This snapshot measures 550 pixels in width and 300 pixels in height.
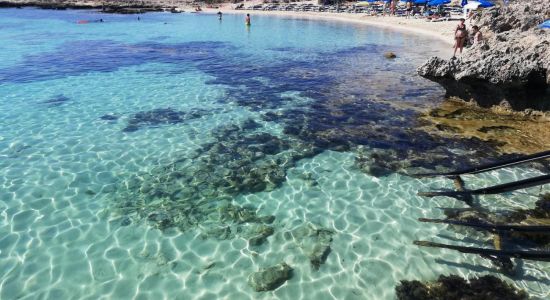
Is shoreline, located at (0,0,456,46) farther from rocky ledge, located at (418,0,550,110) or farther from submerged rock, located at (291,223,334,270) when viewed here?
submerged rock, located at (291,223,334,270)

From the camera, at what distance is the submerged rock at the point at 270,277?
19.8 ft

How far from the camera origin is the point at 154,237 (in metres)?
7.16

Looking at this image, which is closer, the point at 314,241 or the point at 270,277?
the point at 270,277

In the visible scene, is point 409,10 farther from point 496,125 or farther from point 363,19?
point 496,125

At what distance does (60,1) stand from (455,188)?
97125mm

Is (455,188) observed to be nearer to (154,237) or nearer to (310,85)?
(154,237)

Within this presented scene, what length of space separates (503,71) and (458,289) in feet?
29.9

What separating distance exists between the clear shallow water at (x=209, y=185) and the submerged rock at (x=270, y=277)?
11 cm

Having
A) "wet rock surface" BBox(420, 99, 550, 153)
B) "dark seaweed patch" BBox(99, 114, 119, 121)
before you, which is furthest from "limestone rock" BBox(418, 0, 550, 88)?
"dark seaweed patch" BBox(99, 114, 119, 121)

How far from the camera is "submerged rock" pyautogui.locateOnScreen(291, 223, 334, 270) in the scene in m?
6.65

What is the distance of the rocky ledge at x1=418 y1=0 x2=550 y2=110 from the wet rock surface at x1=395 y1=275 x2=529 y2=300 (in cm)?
828

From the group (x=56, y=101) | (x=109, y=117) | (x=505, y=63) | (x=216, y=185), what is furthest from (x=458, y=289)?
(x=56, y=101)

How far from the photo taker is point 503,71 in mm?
12148

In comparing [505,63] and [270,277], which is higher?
[505,63]
